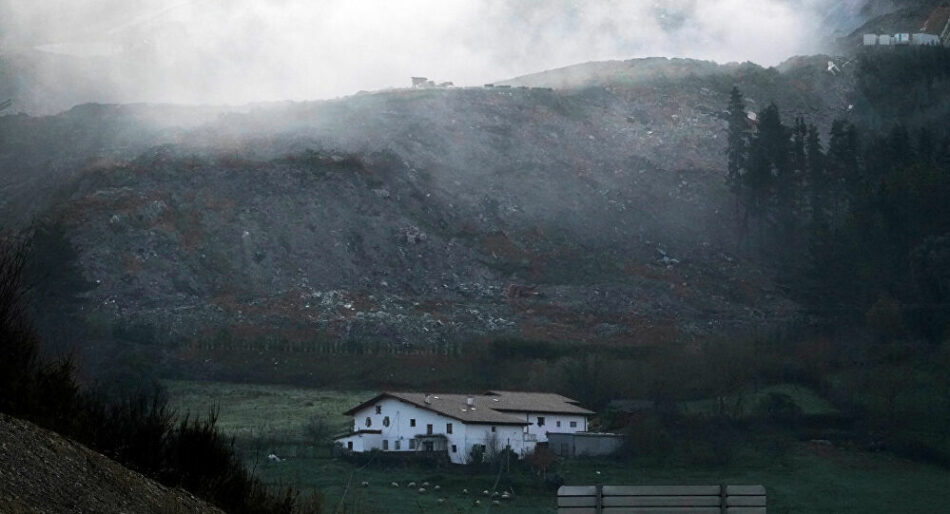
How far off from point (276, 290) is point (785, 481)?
95.9ft

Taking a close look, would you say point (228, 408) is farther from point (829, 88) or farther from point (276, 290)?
point (829, 88)

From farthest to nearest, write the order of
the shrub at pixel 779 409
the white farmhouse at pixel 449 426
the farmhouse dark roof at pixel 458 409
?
the shrub at pixel 779 409 < the farmhouse dark roof at pixel 458 409 < the white farmhouse at pixel 449 426

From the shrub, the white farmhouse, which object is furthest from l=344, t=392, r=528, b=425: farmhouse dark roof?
the shrub

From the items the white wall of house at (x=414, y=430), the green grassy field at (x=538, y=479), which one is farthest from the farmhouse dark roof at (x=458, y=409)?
the green grassy field at (x=538, y=479)

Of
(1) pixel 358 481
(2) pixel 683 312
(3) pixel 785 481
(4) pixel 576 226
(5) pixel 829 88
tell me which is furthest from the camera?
(5) pixel 829 88

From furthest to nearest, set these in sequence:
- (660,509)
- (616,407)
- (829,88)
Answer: (829,88) < (616,407) < (660,509)

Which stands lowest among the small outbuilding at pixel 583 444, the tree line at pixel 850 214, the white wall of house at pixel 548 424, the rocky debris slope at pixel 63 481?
the rocky debris slope at pixel 63 481

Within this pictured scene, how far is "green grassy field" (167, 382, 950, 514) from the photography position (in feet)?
121

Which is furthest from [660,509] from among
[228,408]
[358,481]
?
[228,408]

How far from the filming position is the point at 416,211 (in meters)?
76.9

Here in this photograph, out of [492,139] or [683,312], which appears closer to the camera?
[683,312]

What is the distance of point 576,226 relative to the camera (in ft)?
255

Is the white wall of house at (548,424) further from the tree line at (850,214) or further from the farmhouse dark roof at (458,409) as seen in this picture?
the tree line at (850,214)

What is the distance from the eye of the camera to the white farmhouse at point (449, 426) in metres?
44.0
